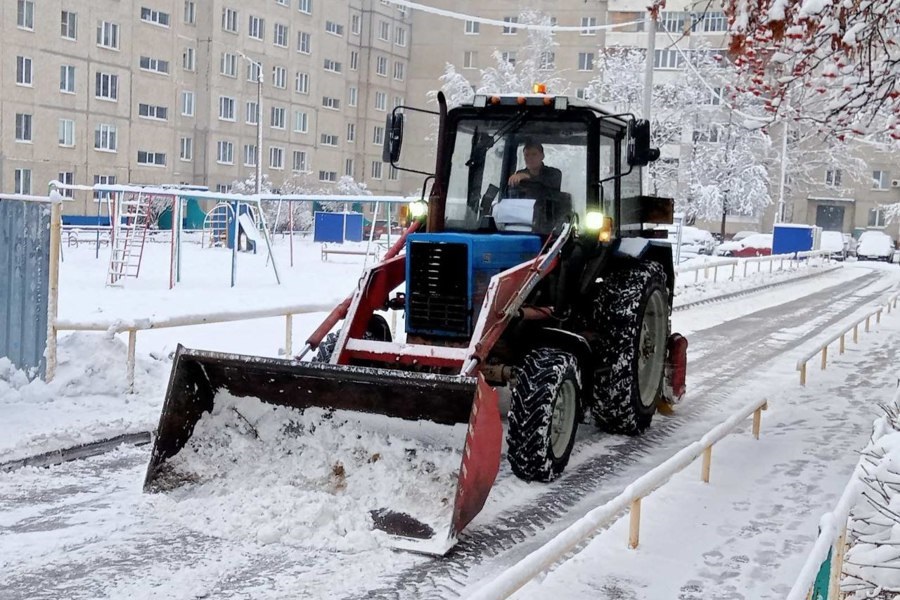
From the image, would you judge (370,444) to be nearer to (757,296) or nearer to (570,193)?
(570,193)

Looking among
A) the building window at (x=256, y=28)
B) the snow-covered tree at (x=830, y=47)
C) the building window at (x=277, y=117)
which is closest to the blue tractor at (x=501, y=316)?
the snow-covered tree at (x=830, y=47)

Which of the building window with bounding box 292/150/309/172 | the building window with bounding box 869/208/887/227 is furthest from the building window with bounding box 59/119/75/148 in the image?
the building window with bounding box 869/208/887/227

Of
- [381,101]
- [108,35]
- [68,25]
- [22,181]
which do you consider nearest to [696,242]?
[381,101]

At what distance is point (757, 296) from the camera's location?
918 inches

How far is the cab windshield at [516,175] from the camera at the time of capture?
7734 millimetres

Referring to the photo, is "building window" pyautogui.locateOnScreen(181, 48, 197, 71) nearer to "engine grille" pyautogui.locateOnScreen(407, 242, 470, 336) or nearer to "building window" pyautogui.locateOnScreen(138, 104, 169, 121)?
"building window" pyautogui.locateOnScreen(138, 104, 169, 121)

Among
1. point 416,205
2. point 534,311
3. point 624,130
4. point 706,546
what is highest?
point 624,130

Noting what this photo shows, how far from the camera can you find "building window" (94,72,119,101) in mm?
43531

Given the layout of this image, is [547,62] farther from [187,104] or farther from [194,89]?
[187,104]

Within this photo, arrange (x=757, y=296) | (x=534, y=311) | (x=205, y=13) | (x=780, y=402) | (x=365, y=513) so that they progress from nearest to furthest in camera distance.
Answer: (x=365, y=513), (x=534, y=311), (x=780, y=402), (x=757, y=296), (x=205, y=13)

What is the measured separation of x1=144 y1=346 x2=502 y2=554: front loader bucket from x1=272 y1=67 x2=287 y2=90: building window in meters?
49.0

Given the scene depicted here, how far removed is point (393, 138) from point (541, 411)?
2626 millimetres

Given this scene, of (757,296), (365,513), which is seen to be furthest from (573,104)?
(757,296)

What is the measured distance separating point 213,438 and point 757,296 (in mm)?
19063
